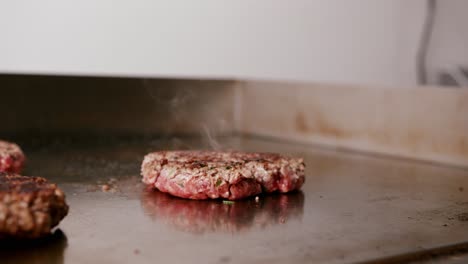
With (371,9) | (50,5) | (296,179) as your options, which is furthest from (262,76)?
(296,179)

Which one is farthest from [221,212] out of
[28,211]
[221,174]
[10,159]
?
[10,159]

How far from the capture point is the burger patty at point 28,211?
1565 mm

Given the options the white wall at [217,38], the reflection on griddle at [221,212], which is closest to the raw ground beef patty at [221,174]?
the reflection on griddle at [221,212]

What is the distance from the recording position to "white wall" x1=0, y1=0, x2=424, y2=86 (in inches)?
129

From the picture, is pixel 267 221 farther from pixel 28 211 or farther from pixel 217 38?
pixel 217 38

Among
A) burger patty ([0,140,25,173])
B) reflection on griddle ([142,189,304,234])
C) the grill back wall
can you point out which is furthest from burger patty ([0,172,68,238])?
the grill back wall

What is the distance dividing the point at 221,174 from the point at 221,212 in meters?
0.18

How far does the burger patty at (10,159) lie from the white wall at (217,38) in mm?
757

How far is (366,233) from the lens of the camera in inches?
68.9

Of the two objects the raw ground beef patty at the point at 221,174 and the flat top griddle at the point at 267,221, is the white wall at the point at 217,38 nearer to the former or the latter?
the flat top griddle at the point at 267,221

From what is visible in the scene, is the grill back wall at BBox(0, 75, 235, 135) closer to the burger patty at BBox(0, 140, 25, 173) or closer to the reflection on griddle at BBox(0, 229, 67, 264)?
the burger patty at BBox(0, 140, 25, 173)

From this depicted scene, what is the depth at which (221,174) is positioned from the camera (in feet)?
7.04

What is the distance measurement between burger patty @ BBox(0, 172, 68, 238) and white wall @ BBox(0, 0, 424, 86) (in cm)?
180

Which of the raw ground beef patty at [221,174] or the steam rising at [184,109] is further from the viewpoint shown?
the steam rising at [184,109]
